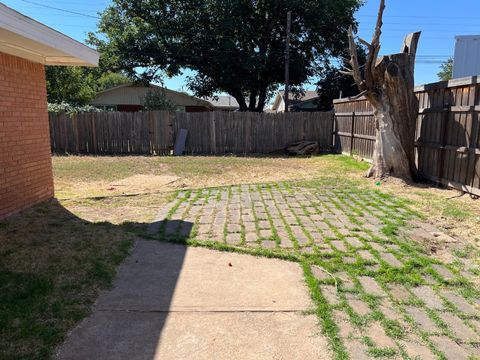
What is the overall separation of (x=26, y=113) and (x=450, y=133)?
741cm

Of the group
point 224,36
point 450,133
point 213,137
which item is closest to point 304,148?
point 213,137

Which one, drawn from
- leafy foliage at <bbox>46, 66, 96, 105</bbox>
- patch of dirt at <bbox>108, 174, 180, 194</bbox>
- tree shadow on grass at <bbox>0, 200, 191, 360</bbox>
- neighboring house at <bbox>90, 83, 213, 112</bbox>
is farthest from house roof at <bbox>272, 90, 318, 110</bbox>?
tree shadow on grass at <bbox>0, 200, 191, 360</bbox>

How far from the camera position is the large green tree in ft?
68.5

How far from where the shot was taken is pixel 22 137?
18.8 feet

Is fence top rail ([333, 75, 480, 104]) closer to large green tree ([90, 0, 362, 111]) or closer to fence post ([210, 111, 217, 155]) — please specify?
fence post ([210, 111, 217, 155])

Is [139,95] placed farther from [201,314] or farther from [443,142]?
[201,314]

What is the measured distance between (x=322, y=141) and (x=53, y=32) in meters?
12.6

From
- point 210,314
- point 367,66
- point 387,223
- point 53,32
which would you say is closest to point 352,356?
point 210,314

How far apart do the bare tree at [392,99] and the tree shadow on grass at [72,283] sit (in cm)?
569

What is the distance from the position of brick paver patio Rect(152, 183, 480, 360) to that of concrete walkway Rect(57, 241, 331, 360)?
0.22 m

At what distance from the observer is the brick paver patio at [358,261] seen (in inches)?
102

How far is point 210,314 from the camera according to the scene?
9.48 ft

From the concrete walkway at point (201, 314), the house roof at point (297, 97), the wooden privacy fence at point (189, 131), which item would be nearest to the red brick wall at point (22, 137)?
the concrete walkway at point (201, 314)

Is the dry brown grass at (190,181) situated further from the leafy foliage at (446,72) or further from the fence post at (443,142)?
the leafy foliage at (446,72)
